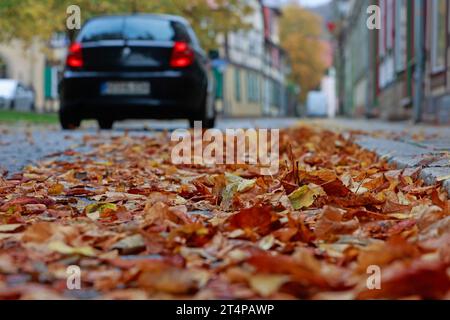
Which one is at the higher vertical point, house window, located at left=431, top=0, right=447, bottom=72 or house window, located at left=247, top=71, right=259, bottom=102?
house window, located at left=431, top=0, right=447, bottom=72

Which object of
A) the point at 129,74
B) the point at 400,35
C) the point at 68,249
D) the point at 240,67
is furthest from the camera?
the point at 240,67

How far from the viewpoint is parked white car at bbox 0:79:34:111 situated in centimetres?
3597

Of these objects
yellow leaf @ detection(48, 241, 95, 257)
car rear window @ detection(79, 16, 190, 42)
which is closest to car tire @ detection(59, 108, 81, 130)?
car rear window @ detection(79, 16, 190, 42)

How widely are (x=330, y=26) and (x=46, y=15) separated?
3146 cm

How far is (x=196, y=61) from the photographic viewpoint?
456 inches

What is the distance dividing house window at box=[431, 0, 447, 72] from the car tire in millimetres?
5586

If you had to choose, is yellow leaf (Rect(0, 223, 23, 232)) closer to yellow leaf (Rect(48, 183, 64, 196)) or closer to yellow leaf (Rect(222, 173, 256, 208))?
yellow leaf (Rect(222, 173, 256, 208))

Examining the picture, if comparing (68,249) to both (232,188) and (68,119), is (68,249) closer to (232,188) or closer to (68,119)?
(232,188)

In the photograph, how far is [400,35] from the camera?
1931 centimetres

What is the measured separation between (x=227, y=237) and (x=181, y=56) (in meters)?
8.70

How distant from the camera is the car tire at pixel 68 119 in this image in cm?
1155

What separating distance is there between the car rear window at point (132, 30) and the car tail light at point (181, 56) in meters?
0.18

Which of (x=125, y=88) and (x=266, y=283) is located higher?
(x=125, y=88)

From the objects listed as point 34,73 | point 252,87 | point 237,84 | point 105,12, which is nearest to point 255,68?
point 252,87
